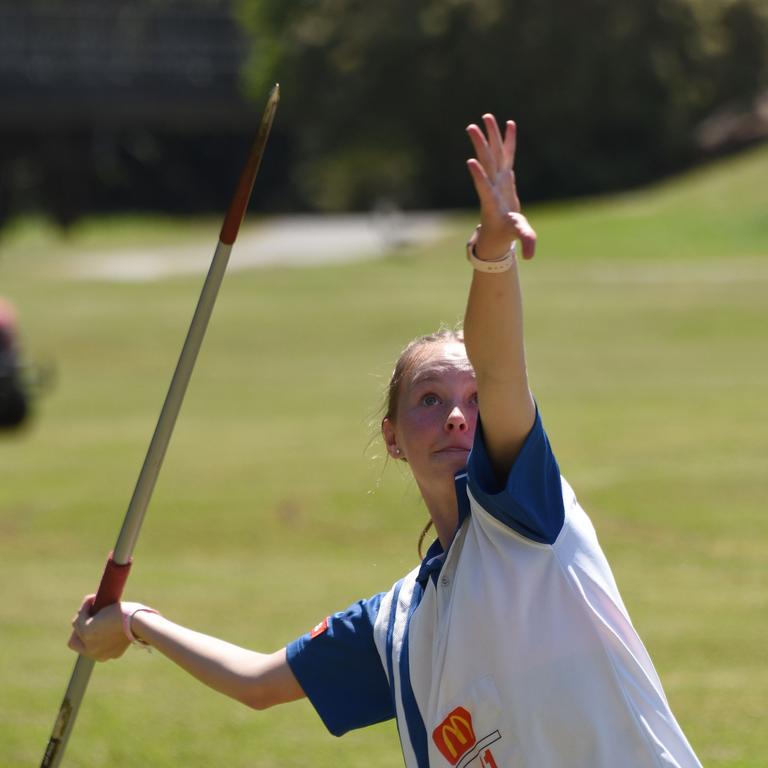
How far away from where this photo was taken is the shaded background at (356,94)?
41.2m

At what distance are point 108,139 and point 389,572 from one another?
56368 mm

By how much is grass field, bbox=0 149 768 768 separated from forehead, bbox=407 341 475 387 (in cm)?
59

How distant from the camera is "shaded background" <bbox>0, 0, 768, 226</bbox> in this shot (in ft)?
135

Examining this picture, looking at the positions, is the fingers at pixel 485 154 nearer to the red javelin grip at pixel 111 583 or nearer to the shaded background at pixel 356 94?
the red javelin grip at pixel 111 583

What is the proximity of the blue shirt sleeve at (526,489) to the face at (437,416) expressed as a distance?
19cm

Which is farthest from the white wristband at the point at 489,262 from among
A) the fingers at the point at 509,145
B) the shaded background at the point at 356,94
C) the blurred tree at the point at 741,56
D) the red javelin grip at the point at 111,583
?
the blurred tree at the point at 741,56

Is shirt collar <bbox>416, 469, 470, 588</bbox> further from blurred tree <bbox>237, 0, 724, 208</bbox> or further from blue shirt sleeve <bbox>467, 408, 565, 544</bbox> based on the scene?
blurred tree <bbox>237, 0, 724, 208</bbox>

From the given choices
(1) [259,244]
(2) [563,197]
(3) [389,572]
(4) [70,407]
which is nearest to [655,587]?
(3) [389,572]

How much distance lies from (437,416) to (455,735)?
53 centimetres

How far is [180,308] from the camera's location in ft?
95.1

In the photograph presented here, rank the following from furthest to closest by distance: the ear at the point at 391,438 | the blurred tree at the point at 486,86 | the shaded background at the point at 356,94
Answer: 1. the shaded background at the point at 356,94
2. the blurred tree at the point at 486,86
3. the ear at the point at 391,438

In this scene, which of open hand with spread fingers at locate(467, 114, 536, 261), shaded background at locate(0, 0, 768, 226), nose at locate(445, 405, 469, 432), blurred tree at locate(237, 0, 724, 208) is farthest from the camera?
shaded background at locate(0, 0, 768, 226)

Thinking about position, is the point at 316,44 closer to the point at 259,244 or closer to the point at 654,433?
the point at 259,244

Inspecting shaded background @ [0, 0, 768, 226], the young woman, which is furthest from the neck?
shaded background @ [0, 0, 768, 226]
